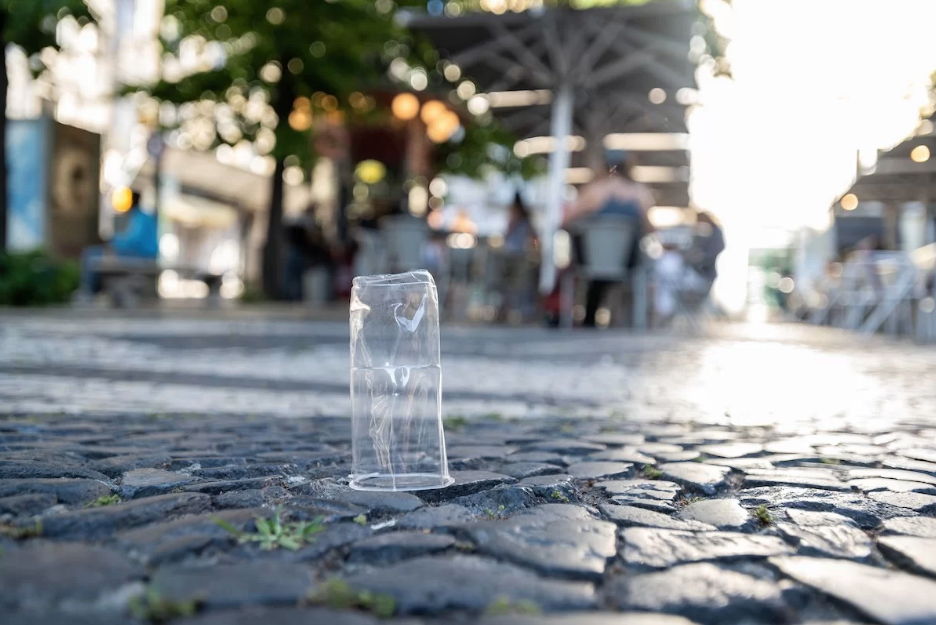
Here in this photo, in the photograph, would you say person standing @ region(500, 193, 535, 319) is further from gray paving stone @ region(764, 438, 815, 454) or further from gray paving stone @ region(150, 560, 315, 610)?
gray paving stone @ region(150, 560, 315, 610)

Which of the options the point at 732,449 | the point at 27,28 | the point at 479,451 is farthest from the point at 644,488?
the point at 27,28

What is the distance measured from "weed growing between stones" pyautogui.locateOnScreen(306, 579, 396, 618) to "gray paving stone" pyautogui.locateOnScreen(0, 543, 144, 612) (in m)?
0.28

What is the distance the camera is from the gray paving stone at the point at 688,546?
67.4 inches

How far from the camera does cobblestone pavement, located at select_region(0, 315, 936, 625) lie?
143cm

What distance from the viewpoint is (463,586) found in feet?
4.92

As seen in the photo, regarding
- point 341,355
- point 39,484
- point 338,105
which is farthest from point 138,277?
point 39,484

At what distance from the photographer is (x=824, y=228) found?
1110 inches

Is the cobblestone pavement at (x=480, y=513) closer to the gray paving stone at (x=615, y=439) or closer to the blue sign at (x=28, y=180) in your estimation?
the gray paving stone at (x=615, y=439)

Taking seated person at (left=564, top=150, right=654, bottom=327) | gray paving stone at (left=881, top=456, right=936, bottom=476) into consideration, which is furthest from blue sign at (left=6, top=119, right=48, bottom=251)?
gray paving stone at (left=881, top=456, right=936, bottom=476)

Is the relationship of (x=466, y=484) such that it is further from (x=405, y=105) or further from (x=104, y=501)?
(x=405, y=105)

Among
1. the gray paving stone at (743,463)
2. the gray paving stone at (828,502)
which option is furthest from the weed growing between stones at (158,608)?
the gray paving stone at (743,463)

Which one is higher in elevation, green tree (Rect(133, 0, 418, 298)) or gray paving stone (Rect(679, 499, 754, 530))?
green tree (Rect(133, 0, 418, 298))

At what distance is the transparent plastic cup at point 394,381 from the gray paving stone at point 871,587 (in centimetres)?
93

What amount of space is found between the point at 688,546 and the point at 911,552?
395mm
